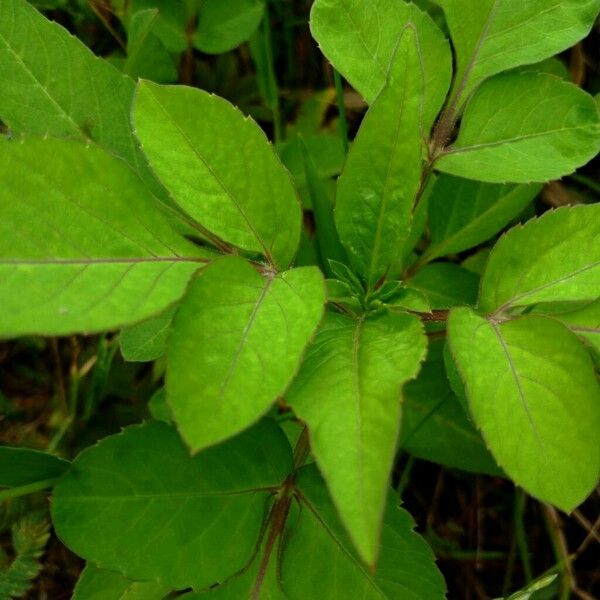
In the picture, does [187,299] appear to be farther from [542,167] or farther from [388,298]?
[542,167]

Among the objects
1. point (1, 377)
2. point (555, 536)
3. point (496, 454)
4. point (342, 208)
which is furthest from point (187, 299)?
point (555, 536)

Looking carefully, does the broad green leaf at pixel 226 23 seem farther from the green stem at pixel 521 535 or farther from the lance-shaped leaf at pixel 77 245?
the green stem at pixel 521 535

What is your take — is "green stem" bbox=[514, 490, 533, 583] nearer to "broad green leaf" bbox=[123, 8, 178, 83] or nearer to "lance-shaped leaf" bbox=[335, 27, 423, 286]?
"lance-shaped leaf" bbox=[335, 27, 423, 286]

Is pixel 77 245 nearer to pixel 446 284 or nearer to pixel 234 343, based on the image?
pixel 234 343

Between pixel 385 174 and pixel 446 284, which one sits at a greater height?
pixel 385 174

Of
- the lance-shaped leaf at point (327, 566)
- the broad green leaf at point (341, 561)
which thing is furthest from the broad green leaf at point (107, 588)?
the broad green leaf at point (341, 561)

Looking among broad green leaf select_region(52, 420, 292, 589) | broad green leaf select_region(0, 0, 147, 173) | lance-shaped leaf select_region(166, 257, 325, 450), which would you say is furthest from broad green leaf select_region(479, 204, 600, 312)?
broad green leaf select_region(0, 0, 147, 173)

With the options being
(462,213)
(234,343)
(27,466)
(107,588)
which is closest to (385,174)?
(234,343)
